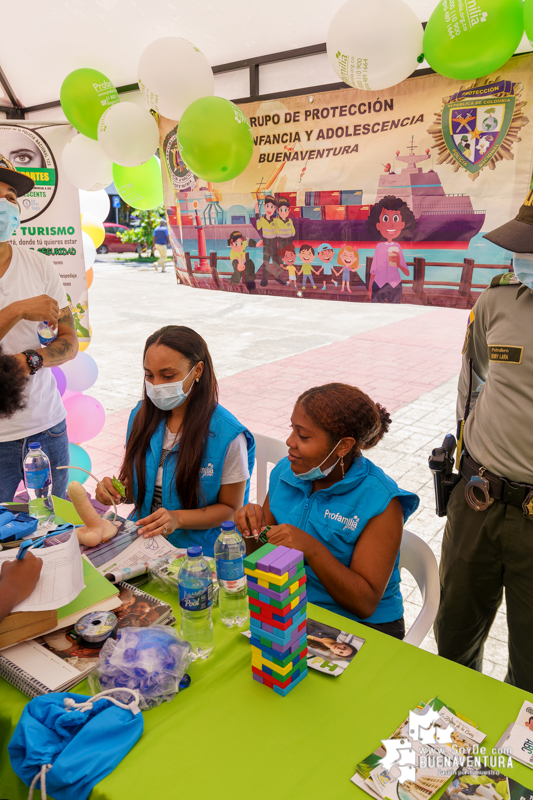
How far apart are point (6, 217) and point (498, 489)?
7.89 ft

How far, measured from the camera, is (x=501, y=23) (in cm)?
184

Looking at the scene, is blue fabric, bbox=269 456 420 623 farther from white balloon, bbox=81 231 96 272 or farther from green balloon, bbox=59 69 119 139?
white balloon, bbox=81 231 96 272

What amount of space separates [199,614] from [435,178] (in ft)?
7.05

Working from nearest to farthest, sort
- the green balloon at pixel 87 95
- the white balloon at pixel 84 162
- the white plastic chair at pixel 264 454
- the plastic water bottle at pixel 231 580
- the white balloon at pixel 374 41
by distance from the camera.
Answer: the plastic water bottle at pixel 231 580 < the white balloon at pixel 374 41 < the white plastic chair at pixel 264 454 < the green balloon at pixel 87 95 < the white balloon at pixel 84 162

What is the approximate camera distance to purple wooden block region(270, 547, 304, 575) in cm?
112

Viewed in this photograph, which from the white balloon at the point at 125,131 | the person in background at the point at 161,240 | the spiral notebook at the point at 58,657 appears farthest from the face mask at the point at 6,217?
the person in background at the point at 161,240

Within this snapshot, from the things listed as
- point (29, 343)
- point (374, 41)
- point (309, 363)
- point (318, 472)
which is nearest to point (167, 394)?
point (318, 472)

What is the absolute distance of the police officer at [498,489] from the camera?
1779 mm

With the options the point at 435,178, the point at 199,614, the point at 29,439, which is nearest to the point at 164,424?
the point at 29,439

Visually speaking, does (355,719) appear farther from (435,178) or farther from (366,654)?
(435,178)

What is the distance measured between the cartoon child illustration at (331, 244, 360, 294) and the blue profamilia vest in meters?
1.14

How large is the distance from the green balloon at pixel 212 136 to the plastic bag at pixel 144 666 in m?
2.03

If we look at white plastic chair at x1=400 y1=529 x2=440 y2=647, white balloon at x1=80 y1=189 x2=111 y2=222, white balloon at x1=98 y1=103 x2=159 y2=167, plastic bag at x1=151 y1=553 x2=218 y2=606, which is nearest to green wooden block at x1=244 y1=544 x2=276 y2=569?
plastic bag at x1=151 y1=553 x2=218 y2=606

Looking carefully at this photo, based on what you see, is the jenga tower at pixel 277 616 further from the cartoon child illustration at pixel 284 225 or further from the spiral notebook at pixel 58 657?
the cartoon child illustration at pixel 284 225
